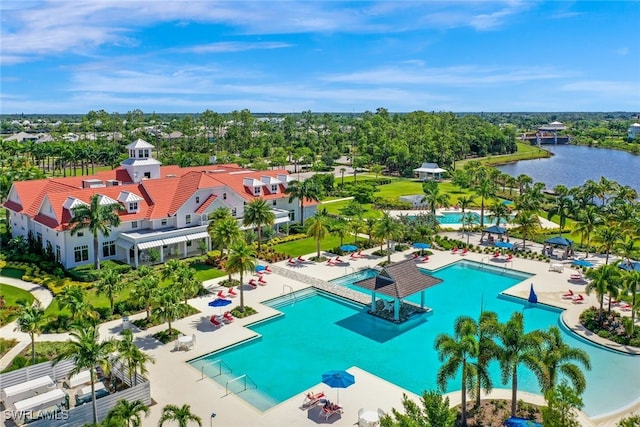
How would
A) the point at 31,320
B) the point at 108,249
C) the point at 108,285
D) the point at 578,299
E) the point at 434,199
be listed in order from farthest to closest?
1. the point at 434,199
2. the point at 108,249
3. the point at 578,299
4. the point at 108,285
5. the point at 31,320

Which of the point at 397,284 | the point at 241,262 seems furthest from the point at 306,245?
the point at 397,284

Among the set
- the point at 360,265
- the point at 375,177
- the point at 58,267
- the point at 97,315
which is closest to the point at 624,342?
the point at 360,265

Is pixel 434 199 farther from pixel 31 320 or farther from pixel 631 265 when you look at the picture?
pixel 31 320

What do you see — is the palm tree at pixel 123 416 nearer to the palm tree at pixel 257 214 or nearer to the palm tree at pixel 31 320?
the palm tree at pixel 31 320

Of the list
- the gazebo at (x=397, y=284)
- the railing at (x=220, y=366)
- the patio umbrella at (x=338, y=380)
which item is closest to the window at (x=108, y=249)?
the railing at (x=220, y=366)

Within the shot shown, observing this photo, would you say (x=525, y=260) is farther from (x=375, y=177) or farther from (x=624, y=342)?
(x=375, y=177)

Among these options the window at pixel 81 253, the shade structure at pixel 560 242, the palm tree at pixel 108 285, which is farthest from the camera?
the shade structure at pixel 560 242
